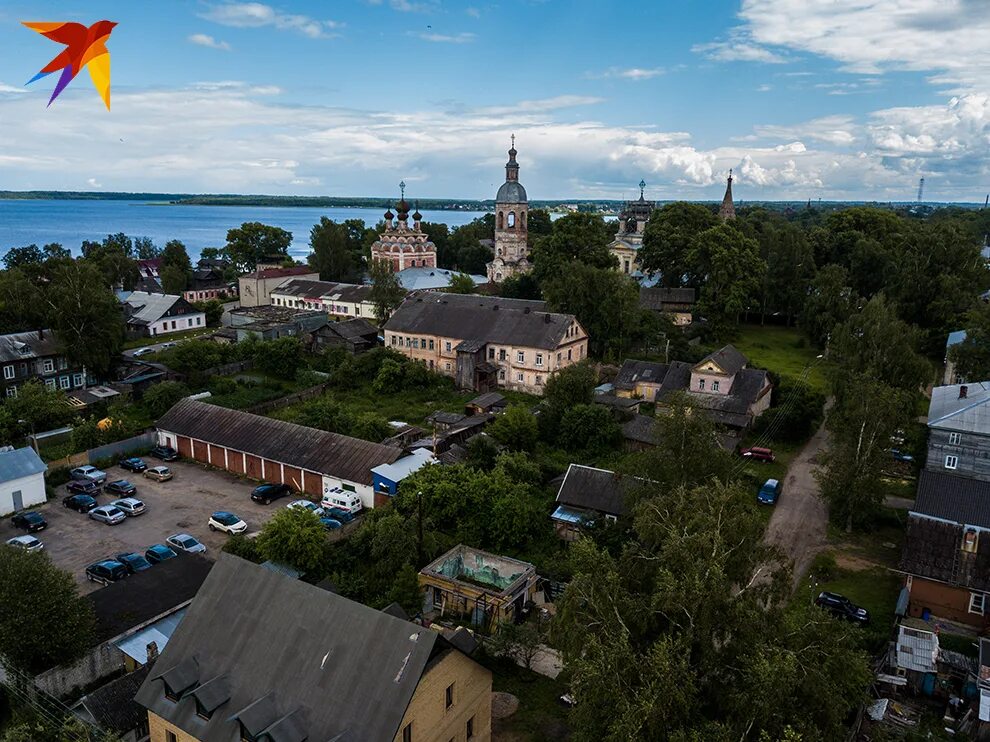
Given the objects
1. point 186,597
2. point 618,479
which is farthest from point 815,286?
point 186,597

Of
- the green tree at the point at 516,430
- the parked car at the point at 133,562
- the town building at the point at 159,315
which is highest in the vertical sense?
the town building at the point at 159,315

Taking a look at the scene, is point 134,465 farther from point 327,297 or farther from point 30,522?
point 327,297

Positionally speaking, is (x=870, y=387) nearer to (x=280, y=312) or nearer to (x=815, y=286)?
(x=815, y=286)

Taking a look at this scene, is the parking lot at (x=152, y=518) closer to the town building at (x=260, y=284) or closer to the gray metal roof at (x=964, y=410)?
the gray metal roof at (x=964, y=410)

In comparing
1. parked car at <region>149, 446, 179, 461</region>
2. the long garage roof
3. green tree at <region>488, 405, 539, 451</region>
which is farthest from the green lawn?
parked car at <region>149, 446, 179, 461</region>

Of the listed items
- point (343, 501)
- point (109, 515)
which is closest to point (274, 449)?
point (343, 501)

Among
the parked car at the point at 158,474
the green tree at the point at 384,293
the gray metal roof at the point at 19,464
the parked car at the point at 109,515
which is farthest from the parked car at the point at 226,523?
the green tree at the point at 384,293

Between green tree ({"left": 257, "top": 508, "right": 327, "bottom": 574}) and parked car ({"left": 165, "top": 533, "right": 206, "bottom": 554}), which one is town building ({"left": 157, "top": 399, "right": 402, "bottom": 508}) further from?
green tree ({"left": 257, "top": 508, "right": 327, "bottom": 574})
